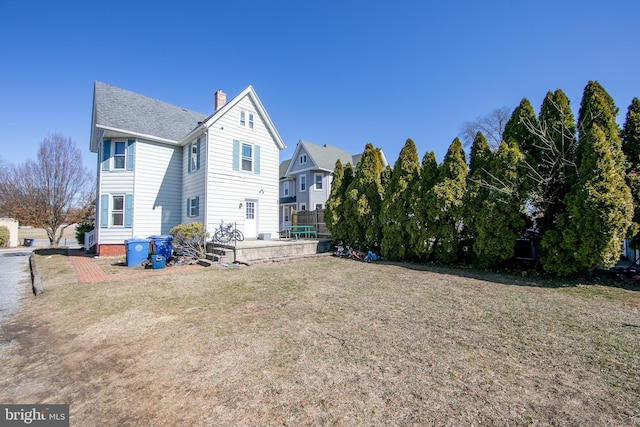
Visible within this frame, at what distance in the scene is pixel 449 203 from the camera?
9.53 metres

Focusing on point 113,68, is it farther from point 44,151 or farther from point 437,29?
point 437,29

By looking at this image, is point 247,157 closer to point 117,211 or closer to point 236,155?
point 236,155

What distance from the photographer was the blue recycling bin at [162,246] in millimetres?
10516

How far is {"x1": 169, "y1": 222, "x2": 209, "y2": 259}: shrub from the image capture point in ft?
34.8

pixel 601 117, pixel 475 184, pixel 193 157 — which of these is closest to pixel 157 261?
pixel 193 157

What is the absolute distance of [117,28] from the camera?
35.2ft

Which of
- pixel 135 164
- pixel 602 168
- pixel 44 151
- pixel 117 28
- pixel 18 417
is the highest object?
pixel 117 28

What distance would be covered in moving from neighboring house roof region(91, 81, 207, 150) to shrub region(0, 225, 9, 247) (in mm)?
14459

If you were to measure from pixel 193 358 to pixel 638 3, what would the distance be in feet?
38.9

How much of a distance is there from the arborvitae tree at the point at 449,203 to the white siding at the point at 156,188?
13.4 metres

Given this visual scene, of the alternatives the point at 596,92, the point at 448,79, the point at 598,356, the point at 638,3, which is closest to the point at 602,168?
the point at 596,92

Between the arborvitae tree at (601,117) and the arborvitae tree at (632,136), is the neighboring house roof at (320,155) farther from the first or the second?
the arborvitae tree at (632,136)

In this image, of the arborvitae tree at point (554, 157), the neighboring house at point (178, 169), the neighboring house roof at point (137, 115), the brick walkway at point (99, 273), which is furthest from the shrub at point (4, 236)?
the arborvitae tree at point (554, 157)

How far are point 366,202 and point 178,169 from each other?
429 inches
